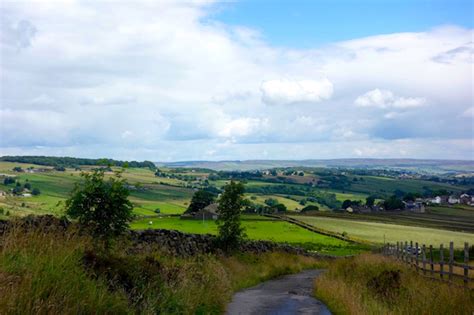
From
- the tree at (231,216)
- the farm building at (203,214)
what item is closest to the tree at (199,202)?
the farm building at (203,214)

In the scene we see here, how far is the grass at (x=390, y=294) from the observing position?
11.4m

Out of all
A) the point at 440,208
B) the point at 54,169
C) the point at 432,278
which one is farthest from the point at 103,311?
the point at 54,169

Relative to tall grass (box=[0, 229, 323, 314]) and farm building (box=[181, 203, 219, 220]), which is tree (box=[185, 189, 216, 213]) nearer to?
farm building (box=[181, 203, 219, 220])

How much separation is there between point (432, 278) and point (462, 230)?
57001 mm

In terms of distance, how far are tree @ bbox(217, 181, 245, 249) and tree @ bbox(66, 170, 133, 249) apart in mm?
17771

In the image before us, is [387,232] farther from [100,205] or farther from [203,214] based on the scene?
[100,205]

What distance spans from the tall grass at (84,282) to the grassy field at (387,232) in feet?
164

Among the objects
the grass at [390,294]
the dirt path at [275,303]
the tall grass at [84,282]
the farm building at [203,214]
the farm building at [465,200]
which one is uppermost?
the tall grass at [84,282]

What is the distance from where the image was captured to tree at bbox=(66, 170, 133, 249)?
15.0 m

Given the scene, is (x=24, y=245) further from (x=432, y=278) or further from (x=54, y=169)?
(x=54, y=169)

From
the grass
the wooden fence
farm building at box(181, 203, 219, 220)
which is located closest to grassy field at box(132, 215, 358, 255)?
farm building at box(181, 203, 219, 220)

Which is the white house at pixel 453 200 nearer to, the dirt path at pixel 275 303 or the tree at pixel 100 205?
the dirt path at pixel 275 303

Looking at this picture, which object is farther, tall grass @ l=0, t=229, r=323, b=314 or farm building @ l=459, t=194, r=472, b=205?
farm building @ l=459, t=194, r=472, b=205

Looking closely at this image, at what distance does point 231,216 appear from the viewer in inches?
1352
